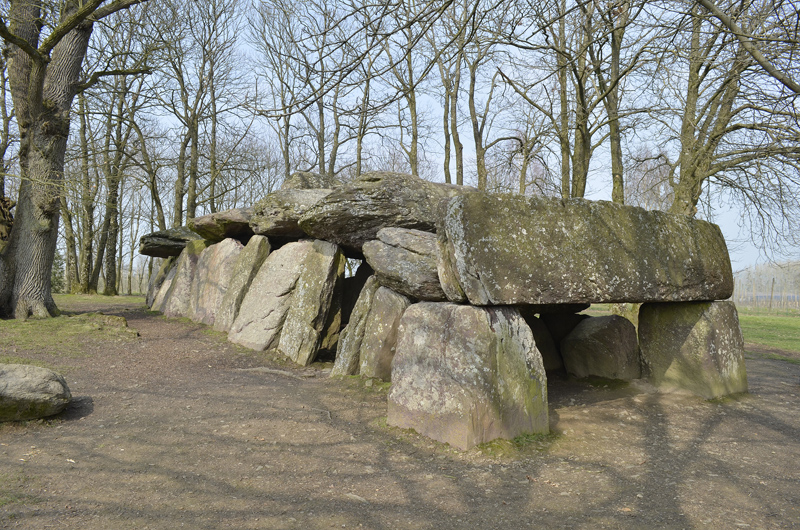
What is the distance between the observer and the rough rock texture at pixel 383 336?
6574 millimetres

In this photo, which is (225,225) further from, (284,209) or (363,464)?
(363,464)

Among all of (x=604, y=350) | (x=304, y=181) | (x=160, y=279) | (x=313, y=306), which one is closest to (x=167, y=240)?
(x=160, y=279)

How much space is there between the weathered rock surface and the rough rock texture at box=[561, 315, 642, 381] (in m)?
7.98

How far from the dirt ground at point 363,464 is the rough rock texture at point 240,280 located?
3.10 m

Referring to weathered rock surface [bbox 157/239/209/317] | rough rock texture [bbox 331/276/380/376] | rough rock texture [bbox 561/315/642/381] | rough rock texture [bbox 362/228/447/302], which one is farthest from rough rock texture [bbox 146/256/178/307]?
rough rock texture [bbox 561/315/642/381]

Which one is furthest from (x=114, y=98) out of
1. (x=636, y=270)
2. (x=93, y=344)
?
(x=636, y=270)

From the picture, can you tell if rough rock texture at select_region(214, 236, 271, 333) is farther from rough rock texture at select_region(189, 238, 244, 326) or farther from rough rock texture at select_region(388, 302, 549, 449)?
rough rock texture at select_region(388, 302, 549, 449)

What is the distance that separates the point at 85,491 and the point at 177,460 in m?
0.68

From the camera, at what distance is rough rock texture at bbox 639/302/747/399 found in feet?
18.7

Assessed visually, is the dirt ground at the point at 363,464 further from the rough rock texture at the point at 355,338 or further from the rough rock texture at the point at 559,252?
the rough rock texture at the point at 559,252

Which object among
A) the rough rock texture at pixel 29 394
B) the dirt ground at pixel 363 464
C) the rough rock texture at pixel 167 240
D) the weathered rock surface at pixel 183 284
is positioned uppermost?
the rough rock texture at pixel 167 240

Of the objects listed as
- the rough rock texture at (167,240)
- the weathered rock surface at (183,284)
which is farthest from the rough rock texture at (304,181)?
the rough rock texture at (167,240)

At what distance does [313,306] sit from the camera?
7949mm

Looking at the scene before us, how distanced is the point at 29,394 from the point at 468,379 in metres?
3.65
